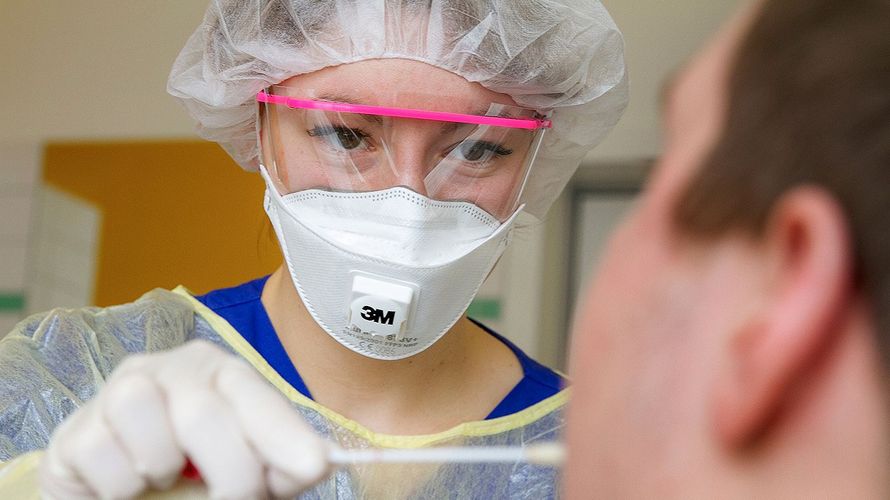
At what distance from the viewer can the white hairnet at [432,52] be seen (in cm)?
132

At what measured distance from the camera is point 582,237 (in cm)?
306

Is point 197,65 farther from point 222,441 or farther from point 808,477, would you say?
point 808,477

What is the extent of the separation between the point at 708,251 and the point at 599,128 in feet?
3.44

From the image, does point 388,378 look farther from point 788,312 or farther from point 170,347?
point 788,312

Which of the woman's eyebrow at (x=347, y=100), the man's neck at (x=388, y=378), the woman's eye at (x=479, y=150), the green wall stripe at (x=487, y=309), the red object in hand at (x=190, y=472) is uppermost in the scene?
the woman's eyebrow at (x=347, y=100)

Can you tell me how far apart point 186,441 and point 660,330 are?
37 centimetres

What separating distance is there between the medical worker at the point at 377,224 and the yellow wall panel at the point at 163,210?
154cm

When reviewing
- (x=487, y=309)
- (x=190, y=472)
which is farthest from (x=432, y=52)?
(x=487, y=309)

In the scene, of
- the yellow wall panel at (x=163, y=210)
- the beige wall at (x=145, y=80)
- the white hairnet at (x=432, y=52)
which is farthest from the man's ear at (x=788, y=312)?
the yellow wall panel at (x=163, y=210)

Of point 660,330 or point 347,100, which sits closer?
point 660,330

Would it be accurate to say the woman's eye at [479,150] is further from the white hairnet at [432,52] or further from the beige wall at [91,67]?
the beige wall at [91,67]

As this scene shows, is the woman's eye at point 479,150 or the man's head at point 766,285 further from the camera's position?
the woman's eye at point 479,150

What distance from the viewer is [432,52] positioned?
1.32 metres

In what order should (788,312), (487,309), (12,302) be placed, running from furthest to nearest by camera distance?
(12,302) → (487,309) → (788,312)
